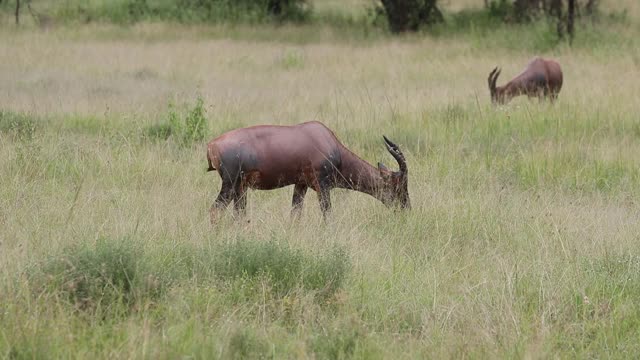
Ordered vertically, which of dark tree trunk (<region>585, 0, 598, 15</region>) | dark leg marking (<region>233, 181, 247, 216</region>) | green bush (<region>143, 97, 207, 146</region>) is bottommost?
dark tree trunk (<region>585, 0, 598, 15</region>)

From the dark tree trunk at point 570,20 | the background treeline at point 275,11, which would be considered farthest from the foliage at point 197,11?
the dark tree trunk at point 570,20

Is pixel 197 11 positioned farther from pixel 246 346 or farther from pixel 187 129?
pixel 246 346

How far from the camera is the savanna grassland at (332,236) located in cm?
413

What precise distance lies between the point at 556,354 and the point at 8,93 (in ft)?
31.3

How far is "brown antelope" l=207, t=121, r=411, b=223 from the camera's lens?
19.4 feet

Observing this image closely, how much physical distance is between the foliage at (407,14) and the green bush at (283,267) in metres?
18.2

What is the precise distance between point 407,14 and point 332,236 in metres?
17.8

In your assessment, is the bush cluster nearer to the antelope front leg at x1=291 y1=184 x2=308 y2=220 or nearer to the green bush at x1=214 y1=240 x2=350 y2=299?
the green bush at x1=214 y1=240 x2=350 y2=299

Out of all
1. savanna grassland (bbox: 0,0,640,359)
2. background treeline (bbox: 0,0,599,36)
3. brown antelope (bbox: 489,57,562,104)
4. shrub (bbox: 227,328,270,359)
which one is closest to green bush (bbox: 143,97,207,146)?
savanna grassland (bbox: 0,0,640,359)

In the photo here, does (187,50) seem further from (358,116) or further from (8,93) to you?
(358,116)

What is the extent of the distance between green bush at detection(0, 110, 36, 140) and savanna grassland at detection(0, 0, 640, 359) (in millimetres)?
38

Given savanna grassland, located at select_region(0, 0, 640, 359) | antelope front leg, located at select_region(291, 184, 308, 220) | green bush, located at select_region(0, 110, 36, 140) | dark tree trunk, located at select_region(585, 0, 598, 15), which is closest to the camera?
savanna grassland, located at select_region(0, 0, 640, 359)

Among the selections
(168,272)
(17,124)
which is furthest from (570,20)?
(168,272)

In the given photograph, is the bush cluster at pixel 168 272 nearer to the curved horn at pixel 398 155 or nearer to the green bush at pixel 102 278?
the green bush at pixel 102 278
